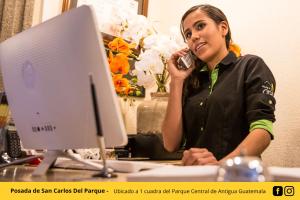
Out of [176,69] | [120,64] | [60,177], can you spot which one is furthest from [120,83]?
[60,177]

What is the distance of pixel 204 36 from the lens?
1.52m

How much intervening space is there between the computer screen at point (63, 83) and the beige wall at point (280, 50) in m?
1.20

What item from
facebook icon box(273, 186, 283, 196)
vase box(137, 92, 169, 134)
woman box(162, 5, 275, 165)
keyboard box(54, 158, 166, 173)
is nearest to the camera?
facebook icon box(273, 186, 283, 196)

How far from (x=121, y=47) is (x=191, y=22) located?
34 cm

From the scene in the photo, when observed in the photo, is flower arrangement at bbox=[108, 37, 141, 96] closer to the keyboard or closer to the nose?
the nose

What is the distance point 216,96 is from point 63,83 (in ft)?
2.57

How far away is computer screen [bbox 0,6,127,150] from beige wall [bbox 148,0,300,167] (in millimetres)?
1205

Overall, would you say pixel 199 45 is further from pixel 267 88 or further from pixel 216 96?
pixel 267 88

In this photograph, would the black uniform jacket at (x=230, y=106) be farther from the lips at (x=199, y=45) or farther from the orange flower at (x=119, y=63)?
the orange flower at (x=119, y=63)

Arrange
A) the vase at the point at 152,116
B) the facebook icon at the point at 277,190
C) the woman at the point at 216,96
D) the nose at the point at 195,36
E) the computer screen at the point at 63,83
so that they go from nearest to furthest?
the facebook icon at the point at 277,190
the computer screen at the point at 63,83
the woman at the point at 216,96
the nose at the point at 195,36
the vase at the point at 152,116

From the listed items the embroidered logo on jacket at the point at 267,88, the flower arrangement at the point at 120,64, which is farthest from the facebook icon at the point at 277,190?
the flower arrangement at the point at 120,64

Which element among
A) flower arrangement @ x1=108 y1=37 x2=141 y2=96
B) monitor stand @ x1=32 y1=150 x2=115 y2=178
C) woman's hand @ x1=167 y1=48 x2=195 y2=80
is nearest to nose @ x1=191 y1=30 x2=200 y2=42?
woman's hand @ x1=167 y1=48 x2=195 y2=80

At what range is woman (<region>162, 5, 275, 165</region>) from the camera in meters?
1.27

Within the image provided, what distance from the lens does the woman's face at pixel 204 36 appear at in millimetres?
1529
